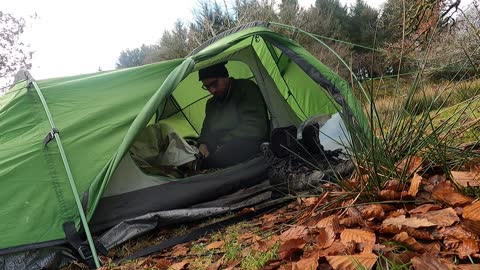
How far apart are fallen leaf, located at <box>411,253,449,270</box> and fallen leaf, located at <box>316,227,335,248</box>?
31 cm

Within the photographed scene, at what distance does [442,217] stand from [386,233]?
0.16 m

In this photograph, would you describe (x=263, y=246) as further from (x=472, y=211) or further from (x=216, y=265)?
(x=472, y=211)

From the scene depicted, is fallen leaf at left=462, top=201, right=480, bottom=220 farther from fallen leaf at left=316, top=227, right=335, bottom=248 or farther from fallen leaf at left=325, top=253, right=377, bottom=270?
fallen leaf at left=316, top=227, right=335, bottom=248

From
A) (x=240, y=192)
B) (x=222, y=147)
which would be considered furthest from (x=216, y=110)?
(x=240, y=192)

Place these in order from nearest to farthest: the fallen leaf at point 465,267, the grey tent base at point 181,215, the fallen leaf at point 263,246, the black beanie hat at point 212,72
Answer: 1. the fallen leaf at point 465,267
2. the fallen leaf at point 263,246
3. the grey tent base at point 181,215
4. the black beanie hat at point 212,72

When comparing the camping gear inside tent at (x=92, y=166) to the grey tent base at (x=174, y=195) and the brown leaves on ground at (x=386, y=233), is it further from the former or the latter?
the brown leaves on ground at (x=386, y=233)

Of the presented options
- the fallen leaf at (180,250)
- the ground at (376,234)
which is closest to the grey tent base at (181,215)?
the fallen leaf at (180,250)

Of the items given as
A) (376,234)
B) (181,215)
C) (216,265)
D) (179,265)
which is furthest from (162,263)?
(376,234)

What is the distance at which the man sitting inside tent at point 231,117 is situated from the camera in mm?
3252

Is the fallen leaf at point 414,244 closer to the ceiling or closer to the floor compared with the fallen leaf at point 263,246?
closer to the ceiling

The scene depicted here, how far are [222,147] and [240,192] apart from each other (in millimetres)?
671

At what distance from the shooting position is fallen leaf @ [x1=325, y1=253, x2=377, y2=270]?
959 mm

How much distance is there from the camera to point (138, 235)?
221cm

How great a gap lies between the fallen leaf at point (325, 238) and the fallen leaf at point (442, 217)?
0.88 ft
